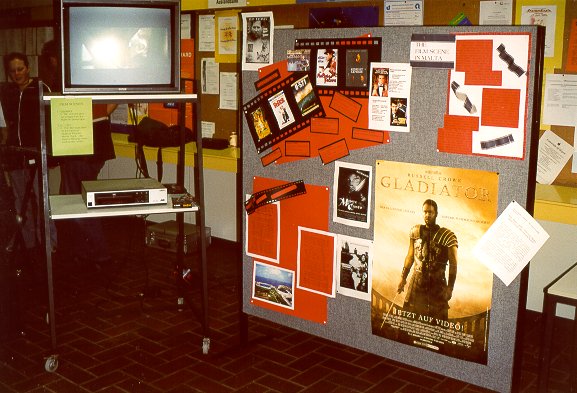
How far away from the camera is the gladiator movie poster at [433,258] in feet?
7.68

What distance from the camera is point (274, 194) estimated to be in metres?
2.85

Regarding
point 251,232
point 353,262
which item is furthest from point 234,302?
point 353,262

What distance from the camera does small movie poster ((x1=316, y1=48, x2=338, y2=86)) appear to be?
2.59m

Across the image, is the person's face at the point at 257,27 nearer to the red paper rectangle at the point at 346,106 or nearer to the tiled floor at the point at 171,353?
the red paper rectangle at the point at 346,106

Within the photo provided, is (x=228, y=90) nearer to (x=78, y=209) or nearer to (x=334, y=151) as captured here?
(x=78, y=209)

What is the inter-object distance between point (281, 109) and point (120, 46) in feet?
2.61

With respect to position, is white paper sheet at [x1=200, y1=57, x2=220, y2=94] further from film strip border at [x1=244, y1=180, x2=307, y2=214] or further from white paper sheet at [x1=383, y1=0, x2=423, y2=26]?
film strip border at [x1=244, y1=180, x2=307, y2=214]

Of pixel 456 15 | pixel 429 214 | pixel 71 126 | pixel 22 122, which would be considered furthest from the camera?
pixel 22 122

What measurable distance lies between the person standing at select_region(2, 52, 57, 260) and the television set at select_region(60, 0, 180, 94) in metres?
0.61

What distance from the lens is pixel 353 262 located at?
2.67m

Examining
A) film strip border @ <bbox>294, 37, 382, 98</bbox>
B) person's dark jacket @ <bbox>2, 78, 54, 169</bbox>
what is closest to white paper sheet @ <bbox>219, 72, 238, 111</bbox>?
person's dark jacket @ <bbox>2, 78, 54, 169</bbox>

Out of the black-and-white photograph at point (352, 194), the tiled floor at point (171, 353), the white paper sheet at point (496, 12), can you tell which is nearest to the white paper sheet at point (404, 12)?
the white paper sheet at point (496, 12)

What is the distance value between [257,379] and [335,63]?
4.73 feet

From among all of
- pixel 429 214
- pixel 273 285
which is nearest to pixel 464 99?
pixel 429 214
